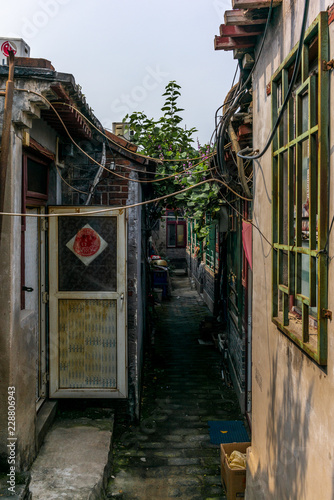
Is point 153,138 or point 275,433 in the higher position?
point 153,138

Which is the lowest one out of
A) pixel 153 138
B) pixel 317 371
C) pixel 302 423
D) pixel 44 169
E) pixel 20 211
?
pixel 302 423

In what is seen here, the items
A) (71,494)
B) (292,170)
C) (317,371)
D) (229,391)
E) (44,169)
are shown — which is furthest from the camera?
(229,391)

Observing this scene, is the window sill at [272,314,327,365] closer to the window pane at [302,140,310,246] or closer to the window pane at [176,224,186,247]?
the window pane at [302,140,310,246]

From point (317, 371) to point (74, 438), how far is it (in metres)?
3.65

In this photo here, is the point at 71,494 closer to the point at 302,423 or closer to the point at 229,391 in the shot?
the point at 302,423

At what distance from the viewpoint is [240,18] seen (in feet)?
11.5

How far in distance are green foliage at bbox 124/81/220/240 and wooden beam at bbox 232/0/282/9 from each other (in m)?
3.80

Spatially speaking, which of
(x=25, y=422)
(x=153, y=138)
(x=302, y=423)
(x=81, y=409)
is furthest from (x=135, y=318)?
(x=153, y=138)

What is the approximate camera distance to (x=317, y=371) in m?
2.40

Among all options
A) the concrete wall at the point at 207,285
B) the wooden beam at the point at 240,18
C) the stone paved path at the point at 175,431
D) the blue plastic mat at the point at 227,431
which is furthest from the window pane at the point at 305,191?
the concrete wall at the point at 207,285

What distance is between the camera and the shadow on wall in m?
2.63

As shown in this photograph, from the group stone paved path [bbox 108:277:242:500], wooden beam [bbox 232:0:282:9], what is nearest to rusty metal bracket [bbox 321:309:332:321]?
wooden beam [bbox 232:0:282:9]

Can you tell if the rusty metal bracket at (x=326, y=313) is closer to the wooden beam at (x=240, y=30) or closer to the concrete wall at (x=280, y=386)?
the concrete wall at (x=280, y=386)

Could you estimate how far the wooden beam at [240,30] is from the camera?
147 inches
